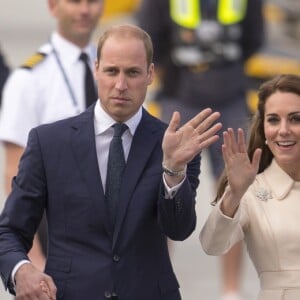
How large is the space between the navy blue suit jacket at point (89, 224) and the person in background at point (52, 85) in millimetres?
1536

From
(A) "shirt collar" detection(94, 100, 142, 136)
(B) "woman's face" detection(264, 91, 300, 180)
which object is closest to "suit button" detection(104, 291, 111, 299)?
(A) "shirt collar" detection(94, 100, 142, 136)

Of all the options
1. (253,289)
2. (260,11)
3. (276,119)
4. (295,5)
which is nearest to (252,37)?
(260,11)

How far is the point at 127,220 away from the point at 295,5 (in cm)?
1078

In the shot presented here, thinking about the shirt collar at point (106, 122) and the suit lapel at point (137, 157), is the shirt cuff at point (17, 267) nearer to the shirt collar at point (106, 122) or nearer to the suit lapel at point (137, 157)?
the suit lapel at point (137, 157)

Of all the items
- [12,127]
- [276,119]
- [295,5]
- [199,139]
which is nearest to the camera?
[199,139]

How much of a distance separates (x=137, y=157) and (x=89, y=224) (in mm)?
283

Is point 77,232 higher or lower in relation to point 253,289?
higher

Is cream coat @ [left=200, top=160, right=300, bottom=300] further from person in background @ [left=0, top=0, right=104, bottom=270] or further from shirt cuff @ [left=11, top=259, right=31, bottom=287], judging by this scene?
person in background @ [left=0, top=0, right=104, bottom=270]

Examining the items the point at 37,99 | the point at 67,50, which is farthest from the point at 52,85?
the point at 67,50

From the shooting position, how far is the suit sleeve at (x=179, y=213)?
178 inches

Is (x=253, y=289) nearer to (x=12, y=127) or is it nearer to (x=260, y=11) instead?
(x=260, y=11)

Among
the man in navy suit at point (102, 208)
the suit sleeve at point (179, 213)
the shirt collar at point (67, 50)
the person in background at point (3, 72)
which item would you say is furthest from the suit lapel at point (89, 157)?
the person in background at point (3, 72)

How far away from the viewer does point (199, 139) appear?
14.8 feet

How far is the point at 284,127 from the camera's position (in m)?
4.91
